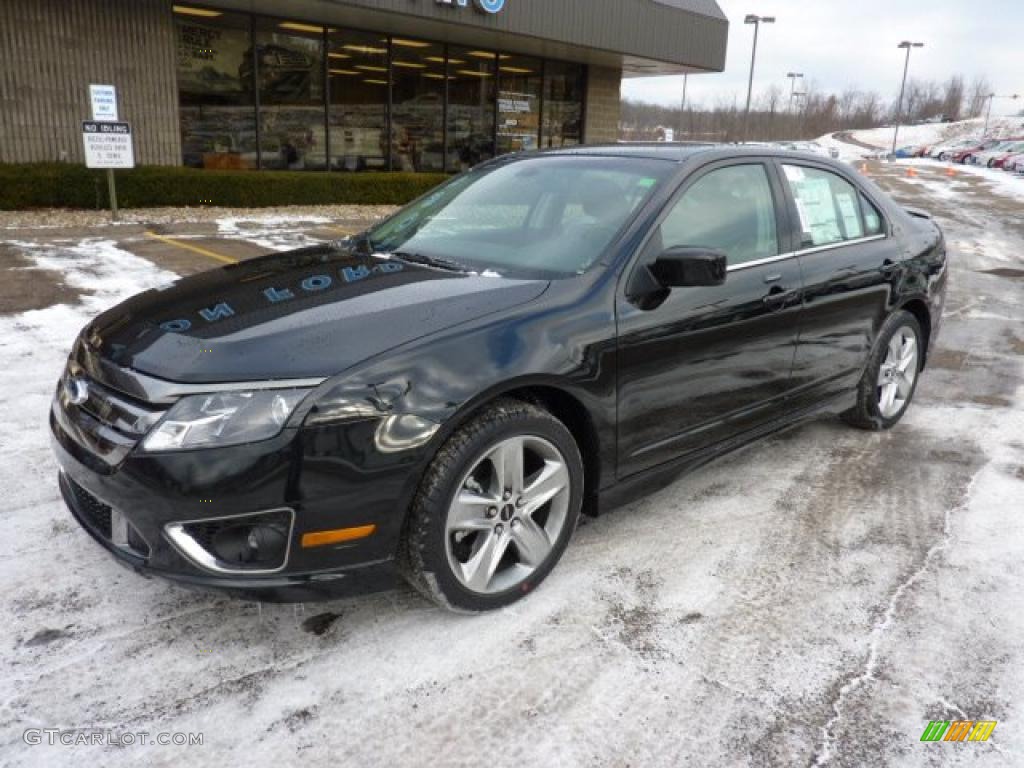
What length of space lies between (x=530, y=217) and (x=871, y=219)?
2.14 m

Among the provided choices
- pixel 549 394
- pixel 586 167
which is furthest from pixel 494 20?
pixel 549 394

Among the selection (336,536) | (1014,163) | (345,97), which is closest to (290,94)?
(345,97)

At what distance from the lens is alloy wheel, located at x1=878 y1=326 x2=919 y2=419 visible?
4.76m

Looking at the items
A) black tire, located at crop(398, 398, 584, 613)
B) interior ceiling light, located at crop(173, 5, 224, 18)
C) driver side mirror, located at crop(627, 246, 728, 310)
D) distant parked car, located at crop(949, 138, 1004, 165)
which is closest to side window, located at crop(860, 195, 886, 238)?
driver side mirror, located at crop(627, 246, 728, 310)

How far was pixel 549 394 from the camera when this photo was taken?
2965 millimetres

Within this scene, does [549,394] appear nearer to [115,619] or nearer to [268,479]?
[268,479]

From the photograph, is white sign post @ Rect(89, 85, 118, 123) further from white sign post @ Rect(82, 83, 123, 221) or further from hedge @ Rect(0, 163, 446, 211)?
hedge @ Rect(0, 163, 446, 211)

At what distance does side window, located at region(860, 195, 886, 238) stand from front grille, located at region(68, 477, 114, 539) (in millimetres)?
3872

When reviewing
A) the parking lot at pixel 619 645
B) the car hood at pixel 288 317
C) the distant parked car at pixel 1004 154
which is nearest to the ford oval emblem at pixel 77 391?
the car hood at pixel 288 317

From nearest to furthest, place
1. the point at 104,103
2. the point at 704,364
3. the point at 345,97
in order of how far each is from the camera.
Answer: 1. the point at 704,364
2. the point at 104,103
3. the point at 345,97

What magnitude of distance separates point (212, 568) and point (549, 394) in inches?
48.9

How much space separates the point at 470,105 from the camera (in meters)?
18.7

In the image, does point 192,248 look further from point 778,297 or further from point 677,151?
point 778,297

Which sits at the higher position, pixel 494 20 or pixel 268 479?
pixel 494 20
